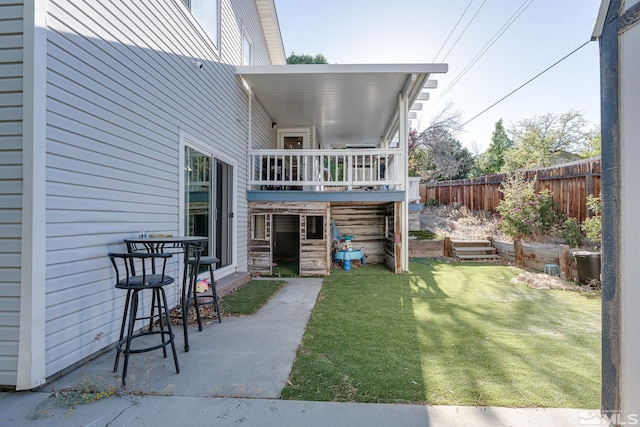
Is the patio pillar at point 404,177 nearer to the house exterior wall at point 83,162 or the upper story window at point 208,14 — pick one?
the upper story window at point 208,14

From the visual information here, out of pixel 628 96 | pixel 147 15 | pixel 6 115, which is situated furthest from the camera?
pixel 147 15

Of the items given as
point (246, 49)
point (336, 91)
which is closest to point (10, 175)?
point (336, 91)

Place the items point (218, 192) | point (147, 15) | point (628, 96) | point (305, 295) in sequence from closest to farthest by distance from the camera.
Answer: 1. point (628, 96)
2. point (147, 15)
3. point (305, 295)
4. point (218, 192)

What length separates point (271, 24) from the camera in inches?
389

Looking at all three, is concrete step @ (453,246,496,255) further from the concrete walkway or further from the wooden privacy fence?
the concrete walkway

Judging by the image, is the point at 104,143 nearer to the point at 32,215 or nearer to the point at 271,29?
the point at 32,215

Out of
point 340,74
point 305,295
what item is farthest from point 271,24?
point 305,295

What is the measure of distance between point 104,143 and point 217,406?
2.39 metres

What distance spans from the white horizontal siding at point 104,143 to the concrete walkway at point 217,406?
37 centimetres

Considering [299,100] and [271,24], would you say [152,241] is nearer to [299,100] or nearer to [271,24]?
[299,100]

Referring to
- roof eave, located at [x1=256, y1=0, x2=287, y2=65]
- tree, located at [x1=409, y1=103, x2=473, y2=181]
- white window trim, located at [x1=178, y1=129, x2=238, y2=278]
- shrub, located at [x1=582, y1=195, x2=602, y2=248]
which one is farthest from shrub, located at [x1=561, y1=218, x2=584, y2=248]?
tree, located at [x1=409, y1=103, x2=473, y2=181]

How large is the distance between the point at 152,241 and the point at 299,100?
587 cm

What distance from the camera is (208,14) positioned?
5.42 meters

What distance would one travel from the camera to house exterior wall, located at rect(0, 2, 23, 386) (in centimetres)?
228
